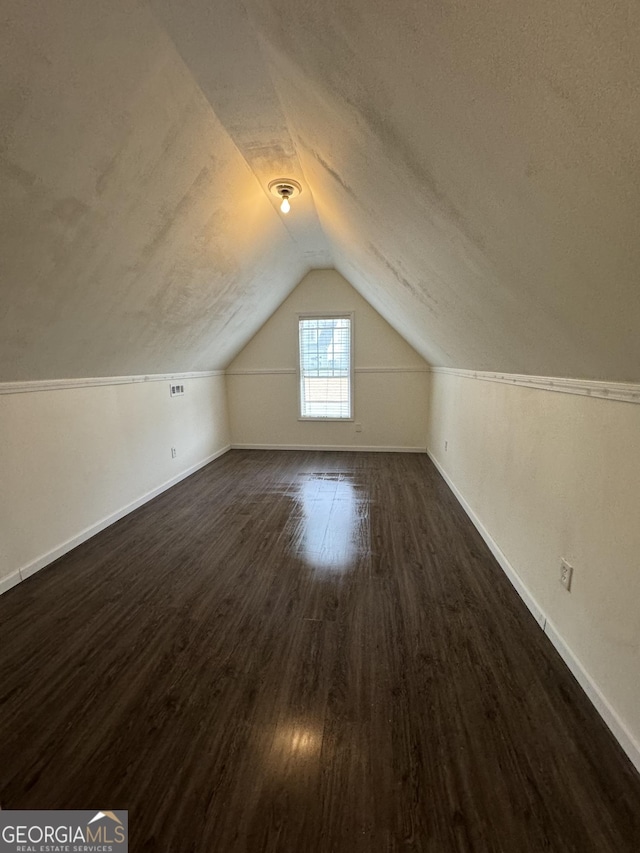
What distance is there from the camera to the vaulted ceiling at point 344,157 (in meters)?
0.75

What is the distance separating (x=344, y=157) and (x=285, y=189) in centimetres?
116

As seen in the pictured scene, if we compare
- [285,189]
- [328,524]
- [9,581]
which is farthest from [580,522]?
[9,581]

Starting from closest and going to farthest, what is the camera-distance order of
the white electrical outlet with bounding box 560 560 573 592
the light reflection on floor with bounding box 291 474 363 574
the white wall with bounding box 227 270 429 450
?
the white electrical outlet with bounding box 560 560 573 592
the light reflection on floor with bounding box 291 474 363 574
the white wall with bounding box 227 270 429 450

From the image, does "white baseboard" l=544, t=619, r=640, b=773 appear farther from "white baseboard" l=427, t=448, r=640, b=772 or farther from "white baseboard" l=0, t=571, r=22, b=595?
"white baseboard" l=0, t=571, r=22, b=595

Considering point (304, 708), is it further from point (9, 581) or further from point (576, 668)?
point (9, 581)

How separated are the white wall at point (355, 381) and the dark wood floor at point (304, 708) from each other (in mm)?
2935

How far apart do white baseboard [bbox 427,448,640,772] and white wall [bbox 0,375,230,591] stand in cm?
309

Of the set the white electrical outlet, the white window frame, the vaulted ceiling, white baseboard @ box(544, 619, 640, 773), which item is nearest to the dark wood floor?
white baseboard @ box(544, 619, 640, 773)

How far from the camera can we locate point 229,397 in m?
5.69

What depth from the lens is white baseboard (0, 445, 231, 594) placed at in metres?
2.26

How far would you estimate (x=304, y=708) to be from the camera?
142 cm

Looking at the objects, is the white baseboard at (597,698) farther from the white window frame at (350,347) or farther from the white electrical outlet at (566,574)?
the white window frame at (350,347)

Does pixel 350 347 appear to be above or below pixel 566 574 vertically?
above

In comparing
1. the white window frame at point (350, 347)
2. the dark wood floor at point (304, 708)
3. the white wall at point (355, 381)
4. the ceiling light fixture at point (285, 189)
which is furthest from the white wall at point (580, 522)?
the white window frame at point (350, 347)
